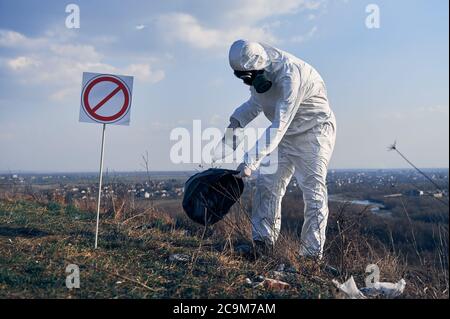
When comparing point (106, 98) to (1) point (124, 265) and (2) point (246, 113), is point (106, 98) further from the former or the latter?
(1) point (124, 265)

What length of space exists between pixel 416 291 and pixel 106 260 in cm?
302

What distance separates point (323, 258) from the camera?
5.11 m

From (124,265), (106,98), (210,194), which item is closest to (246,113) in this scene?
(210,194)

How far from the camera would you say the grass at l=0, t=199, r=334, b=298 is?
12.8ft

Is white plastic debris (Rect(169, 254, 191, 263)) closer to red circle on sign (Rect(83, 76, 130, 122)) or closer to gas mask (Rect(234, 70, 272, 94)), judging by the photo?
red circle on sign (Rect(83, 76, 130, 122))

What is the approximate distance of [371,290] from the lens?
4.16 m

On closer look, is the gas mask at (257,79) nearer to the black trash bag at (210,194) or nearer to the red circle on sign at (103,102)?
the black trash bag at (210,194)

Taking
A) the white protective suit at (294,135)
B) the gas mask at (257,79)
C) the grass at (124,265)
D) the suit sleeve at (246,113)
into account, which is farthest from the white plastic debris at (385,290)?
the suit sleeve at (246,113)

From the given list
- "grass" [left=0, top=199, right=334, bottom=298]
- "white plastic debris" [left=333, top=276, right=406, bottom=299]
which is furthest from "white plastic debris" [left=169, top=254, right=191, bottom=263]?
"white plastic debris" [left=333, top=276, right=406, bottom=299]

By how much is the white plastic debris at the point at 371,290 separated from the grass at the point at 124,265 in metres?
0.13

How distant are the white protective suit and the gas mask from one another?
0.08 meters

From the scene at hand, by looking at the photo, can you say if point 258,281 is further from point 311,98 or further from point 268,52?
point 268,52

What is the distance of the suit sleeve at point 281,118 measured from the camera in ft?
15.5
